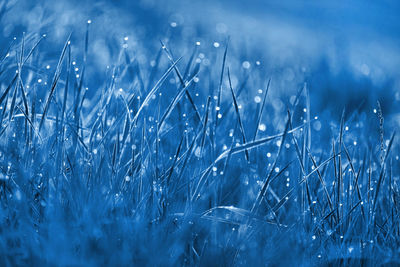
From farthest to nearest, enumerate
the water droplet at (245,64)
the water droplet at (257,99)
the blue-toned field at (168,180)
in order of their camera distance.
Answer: the water droplet at (245,64) < the water droplet at (257,99) < the blue-toned field at (168,180)

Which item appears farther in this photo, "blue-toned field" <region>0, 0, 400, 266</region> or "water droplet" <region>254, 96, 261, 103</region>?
"water droplet" <region>254, 96, 261, 103</region>

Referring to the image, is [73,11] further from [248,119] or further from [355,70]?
[355,70]

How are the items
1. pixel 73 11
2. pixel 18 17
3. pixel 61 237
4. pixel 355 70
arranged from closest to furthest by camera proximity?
pixel 61 237 < pixel 18 17 < pixel 73 11 < pixel 355 70

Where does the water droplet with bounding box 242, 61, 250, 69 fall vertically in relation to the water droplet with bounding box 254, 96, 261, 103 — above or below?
above

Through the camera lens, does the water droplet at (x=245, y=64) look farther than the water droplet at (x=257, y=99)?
Yes

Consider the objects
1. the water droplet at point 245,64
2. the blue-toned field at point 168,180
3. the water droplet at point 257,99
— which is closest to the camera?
the blue-toned field at point 168,180

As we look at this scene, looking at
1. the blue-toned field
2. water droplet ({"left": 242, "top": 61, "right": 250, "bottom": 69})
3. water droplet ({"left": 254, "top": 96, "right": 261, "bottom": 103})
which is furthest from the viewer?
water droplet ({"left": 242, "top": 61, "right": 250, "bottom": 69})

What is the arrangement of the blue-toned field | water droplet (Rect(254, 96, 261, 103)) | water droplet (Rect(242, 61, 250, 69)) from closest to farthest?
the blue-toned field, water droplet (Rect(254, 96, 261, 103)), water droplet (Rect(242, 61, 250, 69))

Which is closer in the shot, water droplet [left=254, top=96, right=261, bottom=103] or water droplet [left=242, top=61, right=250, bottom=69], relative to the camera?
water droplet [left=254, top=96, right=261, bottom=103]

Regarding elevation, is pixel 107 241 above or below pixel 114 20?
below

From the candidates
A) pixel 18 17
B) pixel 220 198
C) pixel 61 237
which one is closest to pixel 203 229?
pixel 220 198

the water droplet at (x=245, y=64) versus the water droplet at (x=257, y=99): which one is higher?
the water droplet at (x=245, y=64)
